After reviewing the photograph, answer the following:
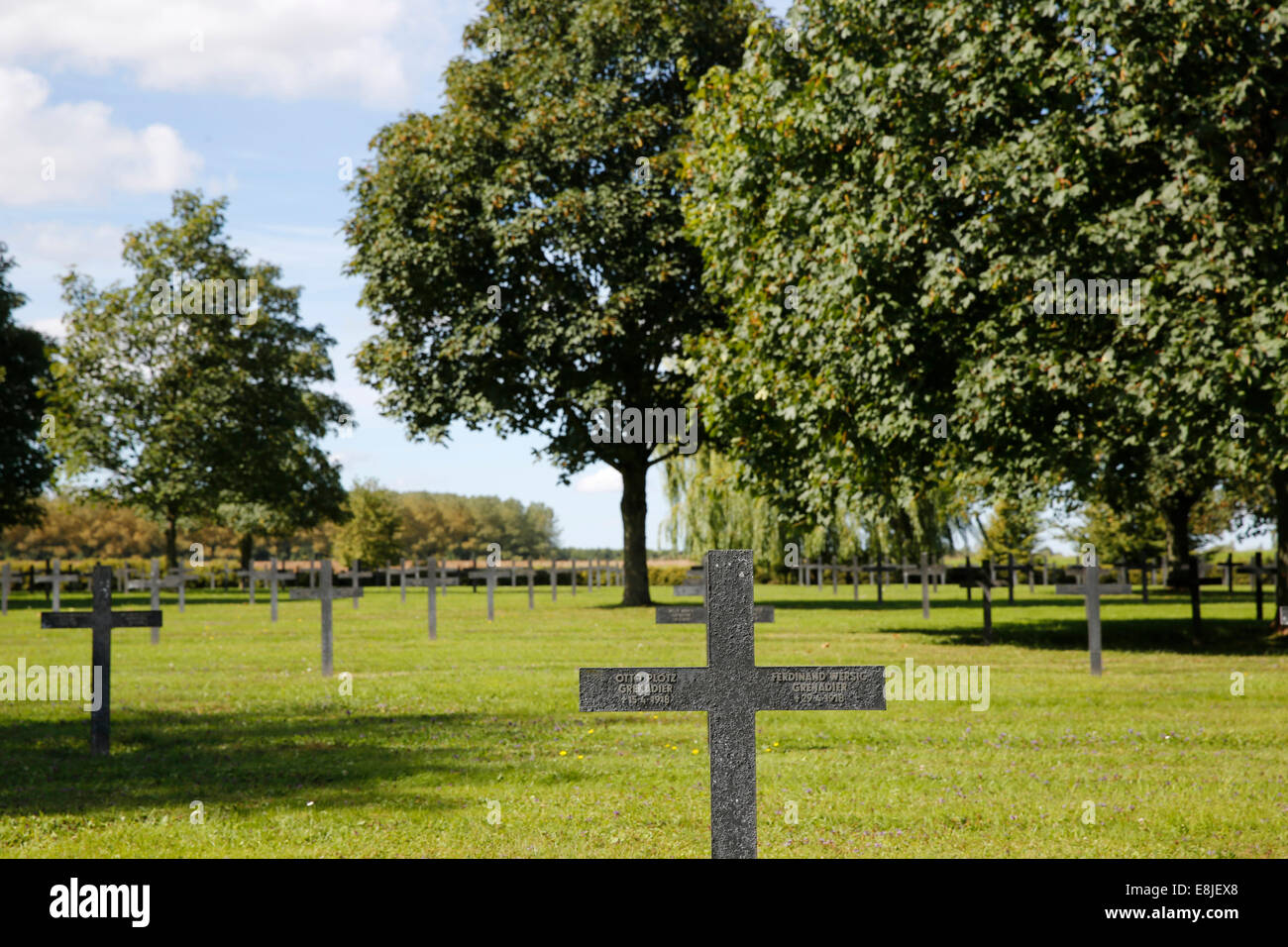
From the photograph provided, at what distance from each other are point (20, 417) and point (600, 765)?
46.0m

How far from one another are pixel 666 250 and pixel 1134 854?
25.7m

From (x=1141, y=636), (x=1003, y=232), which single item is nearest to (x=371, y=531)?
(x=1141, y=636)

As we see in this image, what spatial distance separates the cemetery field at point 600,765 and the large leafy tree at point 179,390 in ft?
91.6

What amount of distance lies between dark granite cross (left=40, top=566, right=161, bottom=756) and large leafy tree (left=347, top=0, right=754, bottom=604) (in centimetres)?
1876

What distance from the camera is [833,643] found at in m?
20.1

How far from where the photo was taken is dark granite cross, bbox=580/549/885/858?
16.3 ft

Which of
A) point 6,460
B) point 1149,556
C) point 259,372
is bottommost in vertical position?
point 1149,556

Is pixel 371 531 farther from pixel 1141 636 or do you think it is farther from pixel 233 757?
pixel 233 757

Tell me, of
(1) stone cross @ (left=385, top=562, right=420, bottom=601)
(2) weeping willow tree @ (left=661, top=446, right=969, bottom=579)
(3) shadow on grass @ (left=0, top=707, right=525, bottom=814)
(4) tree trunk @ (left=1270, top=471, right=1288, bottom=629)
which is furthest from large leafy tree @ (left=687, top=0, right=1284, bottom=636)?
(1) stone cross @ (left=385, top=562, right=420, bottom=601)

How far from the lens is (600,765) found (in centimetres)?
909

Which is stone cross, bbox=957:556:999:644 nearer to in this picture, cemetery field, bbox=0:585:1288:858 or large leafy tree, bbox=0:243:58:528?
cemetery field, bbox=0:585:1288:858

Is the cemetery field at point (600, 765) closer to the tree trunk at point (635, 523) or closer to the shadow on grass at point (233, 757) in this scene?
the shadow on grass at point (233, 757)

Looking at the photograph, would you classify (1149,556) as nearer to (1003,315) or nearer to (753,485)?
(753,485)
